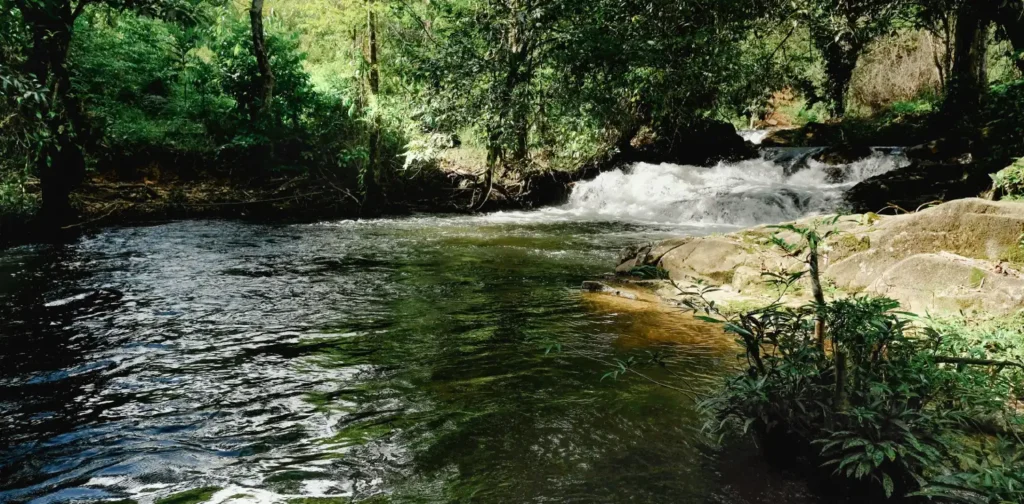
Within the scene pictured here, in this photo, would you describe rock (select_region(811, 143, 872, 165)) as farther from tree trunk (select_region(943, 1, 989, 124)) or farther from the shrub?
the shrub

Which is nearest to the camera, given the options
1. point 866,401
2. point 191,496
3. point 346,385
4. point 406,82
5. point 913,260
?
point 866,401

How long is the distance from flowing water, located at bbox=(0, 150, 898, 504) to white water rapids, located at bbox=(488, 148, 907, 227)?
7048 millimetres

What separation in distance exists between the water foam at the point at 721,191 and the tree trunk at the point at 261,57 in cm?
837

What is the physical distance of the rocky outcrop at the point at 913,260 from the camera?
18.6ft

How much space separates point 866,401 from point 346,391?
133 inches

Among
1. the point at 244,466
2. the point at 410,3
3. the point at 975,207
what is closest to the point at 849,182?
the point at 975,207

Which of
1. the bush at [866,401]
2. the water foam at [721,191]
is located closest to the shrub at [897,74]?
the water foam at [721,191]

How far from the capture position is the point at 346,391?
15.1 feet

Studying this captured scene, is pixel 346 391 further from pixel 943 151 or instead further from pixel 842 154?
pixel 842 154

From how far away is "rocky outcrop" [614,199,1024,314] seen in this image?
18.6 feet

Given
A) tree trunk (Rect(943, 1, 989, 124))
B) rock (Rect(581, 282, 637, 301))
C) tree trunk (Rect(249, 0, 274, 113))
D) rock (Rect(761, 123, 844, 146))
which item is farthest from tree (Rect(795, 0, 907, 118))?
rock (Rect(761, 123, 844, 146))

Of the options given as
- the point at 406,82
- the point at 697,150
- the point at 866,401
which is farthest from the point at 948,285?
the point at 697,150

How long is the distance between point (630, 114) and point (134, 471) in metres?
6.52

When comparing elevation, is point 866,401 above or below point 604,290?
above
